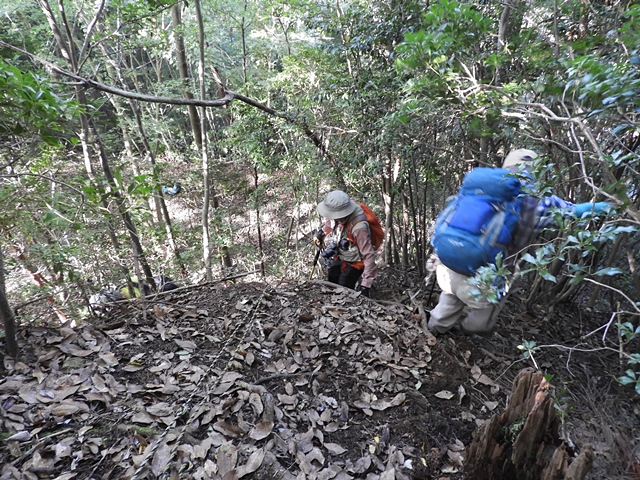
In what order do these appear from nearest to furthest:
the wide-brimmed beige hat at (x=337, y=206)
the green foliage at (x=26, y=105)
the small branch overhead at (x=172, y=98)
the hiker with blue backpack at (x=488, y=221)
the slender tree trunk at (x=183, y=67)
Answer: the green foliage at (x=26, y=105) → the small branch overhead at (x=172, y=98) → the hiker with blue backpack at (x=488, y=221) → the wide-brimmed beige hat at (x=337, y=206) → the slender tree trunk at (x=183, y=67)

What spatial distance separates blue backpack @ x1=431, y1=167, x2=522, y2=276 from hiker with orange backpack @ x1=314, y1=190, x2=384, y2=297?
1661 mm

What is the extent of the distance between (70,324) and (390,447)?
2.97 meters

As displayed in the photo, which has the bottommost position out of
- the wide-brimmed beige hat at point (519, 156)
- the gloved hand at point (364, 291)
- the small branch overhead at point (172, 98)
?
the gloved hand at point (364, 291)

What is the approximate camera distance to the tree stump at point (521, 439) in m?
1.93

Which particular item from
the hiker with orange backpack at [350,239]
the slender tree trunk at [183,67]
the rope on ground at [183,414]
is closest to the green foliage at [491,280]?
the rope on ground at [183,414]

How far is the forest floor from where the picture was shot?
2135 mm

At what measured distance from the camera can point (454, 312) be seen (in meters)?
3.62

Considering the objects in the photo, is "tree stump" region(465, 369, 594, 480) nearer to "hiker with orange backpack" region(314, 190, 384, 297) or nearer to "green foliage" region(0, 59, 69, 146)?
"hiker with orange backpack" region(314, 190, 384, 297)

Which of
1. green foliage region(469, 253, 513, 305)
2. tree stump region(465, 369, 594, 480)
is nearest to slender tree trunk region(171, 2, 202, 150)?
green foliage region(469, 253, 513, 305)

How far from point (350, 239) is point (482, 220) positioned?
216 centimetres

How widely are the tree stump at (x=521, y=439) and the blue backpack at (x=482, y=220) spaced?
1114 millimetres

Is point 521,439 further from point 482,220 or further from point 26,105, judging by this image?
point 26,105

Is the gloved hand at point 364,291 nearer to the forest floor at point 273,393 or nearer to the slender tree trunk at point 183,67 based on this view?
the forest floor at point 273,393

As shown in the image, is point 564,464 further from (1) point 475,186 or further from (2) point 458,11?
(2) point 458,11
